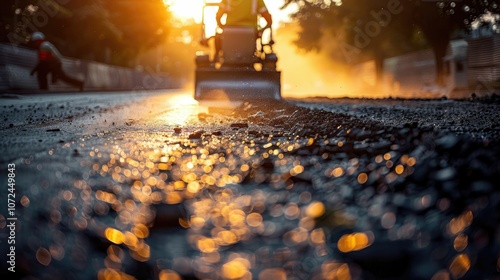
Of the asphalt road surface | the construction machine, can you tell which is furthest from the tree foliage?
the asphalt road surface

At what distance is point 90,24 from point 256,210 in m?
32.0

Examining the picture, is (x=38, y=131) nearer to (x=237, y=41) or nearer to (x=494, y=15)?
(x=237, y=41)

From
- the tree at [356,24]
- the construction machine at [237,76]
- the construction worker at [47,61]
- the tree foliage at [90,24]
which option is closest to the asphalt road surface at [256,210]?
the construction machine at [237,76]

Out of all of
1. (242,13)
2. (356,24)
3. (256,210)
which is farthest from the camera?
(356,24)

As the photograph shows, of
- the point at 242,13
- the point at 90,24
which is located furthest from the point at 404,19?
the point at 90,24

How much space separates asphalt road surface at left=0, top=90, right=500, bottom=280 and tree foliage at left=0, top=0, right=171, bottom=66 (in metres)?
24.8

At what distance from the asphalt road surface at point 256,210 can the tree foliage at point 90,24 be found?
24846 mm

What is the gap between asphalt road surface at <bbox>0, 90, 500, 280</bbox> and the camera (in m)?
1.90

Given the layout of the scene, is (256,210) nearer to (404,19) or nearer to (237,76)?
(237,76)

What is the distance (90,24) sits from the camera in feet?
107

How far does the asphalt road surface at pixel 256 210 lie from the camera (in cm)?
190

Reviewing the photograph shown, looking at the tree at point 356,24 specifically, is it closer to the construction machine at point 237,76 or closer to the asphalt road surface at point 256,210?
the construction machine at point 237,76

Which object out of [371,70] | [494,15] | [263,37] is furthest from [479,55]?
[371,70]

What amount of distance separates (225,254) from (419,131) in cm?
295
